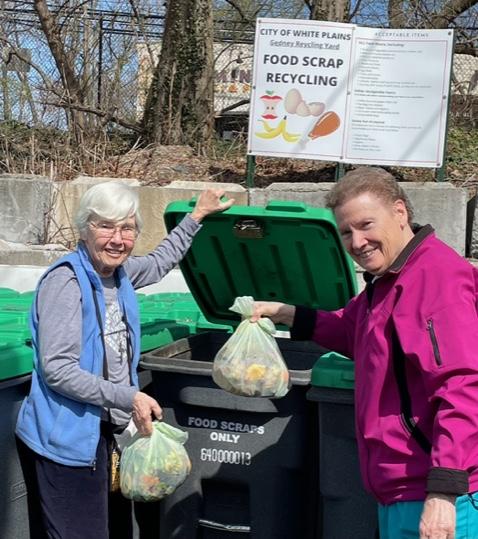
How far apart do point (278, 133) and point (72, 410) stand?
5.18 m

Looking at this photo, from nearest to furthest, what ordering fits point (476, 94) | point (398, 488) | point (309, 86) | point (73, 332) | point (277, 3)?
point (398, 488), point (73, 332), point (309, 86), point (476, 94), point (277, 3)

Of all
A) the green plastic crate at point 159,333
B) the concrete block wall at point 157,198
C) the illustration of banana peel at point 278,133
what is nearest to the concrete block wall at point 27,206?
the concrete block wall at point 157,198

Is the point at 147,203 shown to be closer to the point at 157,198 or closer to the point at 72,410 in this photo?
the point at 157,198

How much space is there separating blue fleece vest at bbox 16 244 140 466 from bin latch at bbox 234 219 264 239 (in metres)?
0.81

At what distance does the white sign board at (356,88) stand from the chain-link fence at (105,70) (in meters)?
2.63

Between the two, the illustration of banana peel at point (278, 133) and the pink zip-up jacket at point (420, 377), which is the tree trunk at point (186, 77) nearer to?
the illustration of banana peel at point (278, 133)

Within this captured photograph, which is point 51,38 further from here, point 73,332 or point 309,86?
point 73,332

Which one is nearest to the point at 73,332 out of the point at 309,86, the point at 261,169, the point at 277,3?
the point at 309,86

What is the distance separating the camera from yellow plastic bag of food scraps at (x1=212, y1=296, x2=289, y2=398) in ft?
9.02

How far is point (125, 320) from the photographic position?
9.47 ft

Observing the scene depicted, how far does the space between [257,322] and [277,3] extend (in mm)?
11971

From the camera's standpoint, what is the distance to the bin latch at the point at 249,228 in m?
3.39

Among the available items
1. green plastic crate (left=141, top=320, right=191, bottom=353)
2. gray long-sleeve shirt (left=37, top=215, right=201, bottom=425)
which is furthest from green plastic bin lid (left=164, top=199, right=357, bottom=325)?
gray long-sleeve shirt (left=37, top=215, right=201, bottom=425)

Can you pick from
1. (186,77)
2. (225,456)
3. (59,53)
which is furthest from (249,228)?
(59,53)
